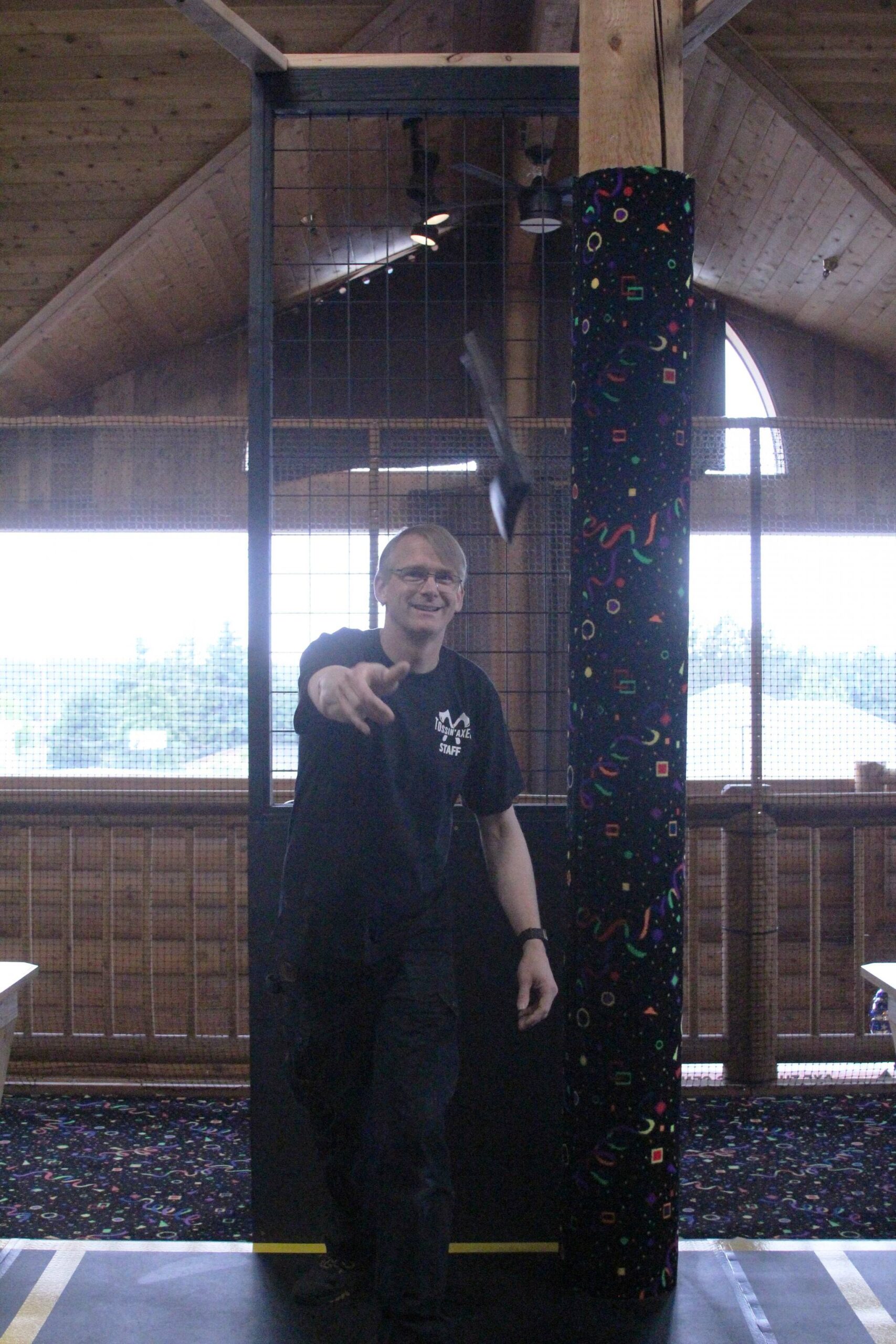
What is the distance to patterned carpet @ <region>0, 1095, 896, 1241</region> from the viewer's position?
291cm

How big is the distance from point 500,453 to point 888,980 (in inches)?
62.7

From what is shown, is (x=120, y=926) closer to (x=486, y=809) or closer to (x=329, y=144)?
(x=486, y=809)

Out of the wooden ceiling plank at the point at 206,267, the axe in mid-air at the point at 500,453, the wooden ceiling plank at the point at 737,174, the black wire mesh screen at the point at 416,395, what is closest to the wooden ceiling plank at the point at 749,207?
the wooden ceiling plank at the point at 737,174

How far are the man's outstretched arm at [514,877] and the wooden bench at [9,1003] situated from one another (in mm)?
1250

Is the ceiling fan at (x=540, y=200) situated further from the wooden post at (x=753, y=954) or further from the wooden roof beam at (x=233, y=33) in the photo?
the wooden post at (x=753, y=954)

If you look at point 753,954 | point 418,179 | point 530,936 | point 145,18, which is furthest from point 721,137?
point 530,936

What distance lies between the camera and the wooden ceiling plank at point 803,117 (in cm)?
507

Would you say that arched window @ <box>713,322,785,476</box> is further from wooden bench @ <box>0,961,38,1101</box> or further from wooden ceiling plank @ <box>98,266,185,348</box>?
wooden bench @ <box>0,961,38,1101</box>

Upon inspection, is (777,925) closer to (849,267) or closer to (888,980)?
(888,980)

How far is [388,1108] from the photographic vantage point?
207cm

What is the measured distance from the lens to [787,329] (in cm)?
782

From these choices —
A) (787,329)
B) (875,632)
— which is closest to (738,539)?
(875,632)

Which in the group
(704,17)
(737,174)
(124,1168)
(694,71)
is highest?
(694,71)

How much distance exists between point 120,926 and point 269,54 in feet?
10.6
